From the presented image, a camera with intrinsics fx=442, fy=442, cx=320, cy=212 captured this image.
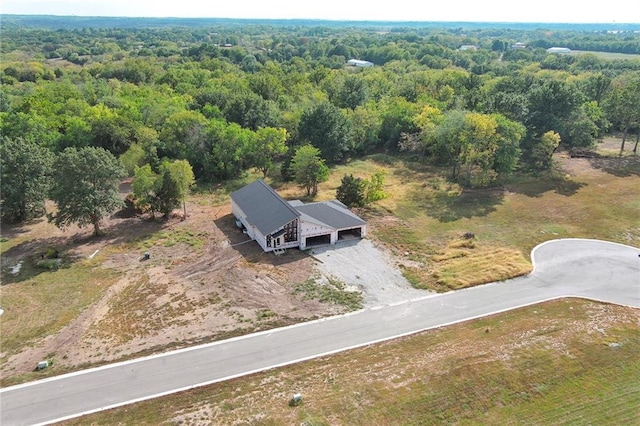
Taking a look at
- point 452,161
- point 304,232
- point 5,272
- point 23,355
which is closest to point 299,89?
point 452,161

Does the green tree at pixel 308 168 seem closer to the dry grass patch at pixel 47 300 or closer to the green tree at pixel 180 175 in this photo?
the green tree at pixel 180 175

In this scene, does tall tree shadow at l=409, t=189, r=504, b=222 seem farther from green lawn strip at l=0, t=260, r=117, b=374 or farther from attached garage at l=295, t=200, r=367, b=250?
green lawn strip at l=0, t=260, r=117, b=374

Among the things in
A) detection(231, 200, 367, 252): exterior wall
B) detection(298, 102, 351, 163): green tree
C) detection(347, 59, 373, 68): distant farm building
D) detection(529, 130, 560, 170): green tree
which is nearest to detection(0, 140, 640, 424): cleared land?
detection(231, 200, 367, 252): exterior wall

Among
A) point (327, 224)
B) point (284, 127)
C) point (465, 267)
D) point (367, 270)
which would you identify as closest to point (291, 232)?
point (327, 224)

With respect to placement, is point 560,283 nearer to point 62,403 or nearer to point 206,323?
point 206,323

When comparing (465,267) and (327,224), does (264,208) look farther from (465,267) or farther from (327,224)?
(465,267)

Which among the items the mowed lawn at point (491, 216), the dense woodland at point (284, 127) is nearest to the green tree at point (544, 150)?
the dense woodland at point (284, 127)
